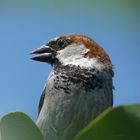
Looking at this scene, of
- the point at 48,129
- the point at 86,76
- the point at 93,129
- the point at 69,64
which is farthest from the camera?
the point at 69,64

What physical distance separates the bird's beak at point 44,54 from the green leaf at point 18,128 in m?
3.39

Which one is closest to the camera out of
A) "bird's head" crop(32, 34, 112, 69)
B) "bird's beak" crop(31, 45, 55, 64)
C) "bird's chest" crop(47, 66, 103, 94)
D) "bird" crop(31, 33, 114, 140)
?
"bird" crop(31, 33, 114, 140)

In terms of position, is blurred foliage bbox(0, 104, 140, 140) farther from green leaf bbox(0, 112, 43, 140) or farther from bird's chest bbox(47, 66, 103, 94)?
bird's chest bbox(47, 66, 103, 94)

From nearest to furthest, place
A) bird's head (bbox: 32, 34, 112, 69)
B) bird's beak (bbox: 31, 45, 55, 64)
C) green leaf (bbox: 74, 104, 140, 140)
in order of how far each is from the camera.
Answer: green leaf (bbox: 74, 104, 140, 140)
bird's head (bbox: 32, 34, 112, 69)
bird's beak (bbox: 31, 45, 55, 64)

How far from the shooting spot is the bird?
3205mm

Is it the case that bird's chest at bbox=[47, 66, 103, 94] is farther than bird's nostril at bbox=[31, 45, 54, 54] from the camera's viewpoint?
No

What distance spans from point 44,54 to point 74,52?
0.98 ft

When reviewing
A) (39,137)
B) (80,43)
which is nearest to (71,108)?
(80,43)

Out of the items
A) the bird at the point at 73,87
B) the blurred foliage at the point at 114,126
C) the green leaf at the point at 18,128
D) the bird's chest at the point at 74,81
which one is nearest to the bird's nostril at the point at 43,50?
the bird at the point at 73,87

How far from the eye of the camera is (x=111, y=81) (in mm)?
3580

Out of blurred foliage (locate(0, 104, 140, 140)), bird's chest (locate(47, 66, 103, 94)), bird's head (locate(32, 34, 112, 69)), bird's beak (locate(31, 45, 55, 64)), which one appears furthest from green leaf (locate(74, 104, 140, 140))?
bird's beak (locate(31, 45, 55, 64))

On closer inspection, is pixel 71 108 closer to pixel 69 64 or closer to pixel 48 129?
pixel 48 129

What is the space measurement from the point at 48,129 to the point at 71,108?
0.80 feet

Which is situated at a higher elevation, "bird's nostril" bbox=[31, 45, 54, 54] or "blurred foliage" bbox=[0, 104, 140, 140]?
"bird's nostril" bbox=[31, 45, 54, 54]
